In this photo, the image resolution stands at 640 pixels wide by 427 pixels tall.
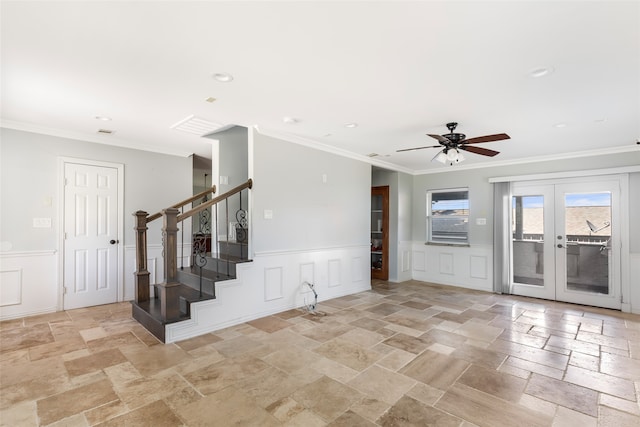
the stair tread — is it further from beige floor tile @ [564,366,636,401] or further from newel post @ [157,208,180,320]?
beige floor tile @ [564,366,636,401]

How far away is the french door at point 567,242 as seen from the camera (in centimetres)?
501

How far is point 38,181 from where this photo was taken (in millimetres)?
4320

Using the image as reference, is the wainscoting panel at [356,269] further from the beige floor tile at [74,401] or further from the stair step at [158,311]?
the beige floor tile at [74,401]

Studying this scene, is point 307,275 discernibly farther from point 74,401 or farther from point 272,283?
point 74,401

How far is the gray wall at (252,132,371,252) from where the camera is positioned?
438cm

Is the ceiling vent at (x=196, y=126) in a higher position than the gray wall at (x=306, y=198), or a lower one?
higher

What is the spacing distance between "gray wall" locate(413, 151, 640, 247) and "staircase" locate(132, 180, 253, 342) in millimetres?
4282

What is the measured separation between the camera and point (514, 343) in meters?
3.46

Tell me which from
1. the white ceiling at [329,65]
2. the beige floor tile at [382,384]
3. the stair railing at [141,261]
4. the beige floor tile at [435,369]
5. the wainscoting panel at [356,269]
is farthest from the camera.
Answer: the wainscoting panel at [356,269]

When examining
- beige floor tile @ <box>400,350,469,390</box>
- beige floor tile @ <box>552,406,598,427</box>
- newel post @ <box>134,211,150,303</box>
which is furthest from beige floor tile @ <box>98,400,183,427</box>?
beige floor tile @ <box>552,406,598,427</box>

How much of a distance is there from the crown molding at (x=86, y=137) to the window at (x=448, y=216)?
526 cm

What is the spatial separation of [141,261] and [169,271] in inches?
43.6

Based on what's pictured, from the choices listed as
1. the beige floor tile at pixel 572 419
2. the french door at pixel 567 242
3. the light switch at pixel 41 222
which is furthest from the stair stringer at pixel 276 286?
the beige floor tile at pixel 572 419

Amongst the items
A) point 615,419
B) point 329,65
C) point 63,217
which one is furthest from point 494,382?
point 63,217
